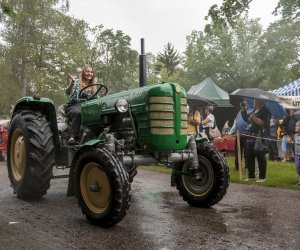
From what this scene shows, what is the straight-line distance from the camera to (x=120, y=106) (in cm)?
541

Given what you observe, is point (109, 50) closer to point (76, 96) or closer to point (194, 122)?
point (194, 122)

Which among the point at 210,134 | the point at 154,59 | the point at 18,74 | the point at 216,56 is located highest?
the point at 154,59

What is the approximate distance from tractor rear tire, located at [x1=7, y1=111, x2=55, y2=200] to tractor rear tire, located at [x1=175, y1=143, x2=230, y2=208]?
73.7 inches

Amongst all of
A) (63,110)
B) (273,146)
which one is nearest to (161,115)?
(63,110)

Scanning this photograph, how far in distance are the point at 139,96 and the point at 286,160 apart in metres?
9.81

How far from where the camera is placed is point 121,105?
5.42 m

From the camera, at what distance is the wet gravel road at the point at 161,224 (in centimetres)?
429

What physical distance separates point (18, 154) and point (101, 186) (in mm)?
2520

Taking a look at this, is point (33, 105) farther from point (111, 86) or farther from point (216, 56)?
point (111, 86)

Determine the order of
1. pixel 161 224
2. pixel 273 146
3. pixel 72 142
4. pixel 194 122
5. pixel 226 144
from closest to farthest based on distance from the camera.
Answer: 1. pixel 161 224
2. pixel 72 142
3. pixel 194 122
4. pixel 226 144
5. pixel 273 146

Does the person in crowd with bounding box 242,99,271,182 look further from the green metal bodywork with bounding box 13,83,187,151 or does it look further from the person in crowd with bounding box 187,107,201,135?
the green metal bodywork with bounding box 13,83,187,151

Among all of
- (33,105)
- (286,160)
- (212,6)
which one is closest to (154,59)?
(212,6)

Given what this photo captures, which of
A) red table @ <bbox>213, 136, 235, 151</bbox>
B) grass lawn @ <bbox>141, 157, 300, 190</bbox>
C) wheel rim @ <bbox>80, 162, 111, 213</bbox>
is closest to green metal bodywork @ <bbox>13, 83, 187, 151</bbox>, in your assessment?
wheel rim @ <bbox>80, 162, 111, 213</bbox>

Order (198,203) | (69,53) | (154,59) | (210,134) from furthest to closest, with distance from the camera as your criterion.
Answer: (154,59)
(69,53)
(210,134)
(198,203)
